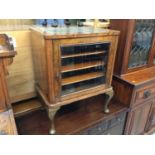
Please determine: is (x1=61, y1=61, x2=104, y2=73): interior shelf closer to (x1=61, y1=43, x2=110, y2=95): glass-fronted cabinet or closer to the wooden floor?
(x1=61, y1=43, x2=110, y2=95): glass-fronted cabinet

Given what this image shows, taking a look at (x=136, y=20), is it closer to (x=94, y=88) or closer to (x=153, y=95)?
(x=94, y=88)

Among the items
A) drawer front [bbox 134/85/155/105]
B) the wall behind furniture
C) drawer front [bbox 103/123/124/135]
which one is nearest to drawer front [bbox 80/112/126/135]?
drawer front [bbox 103/123/124/135]

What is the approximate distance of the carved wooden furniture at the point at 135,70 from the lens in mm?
1377

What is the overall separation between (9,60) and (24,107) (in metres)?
0.62

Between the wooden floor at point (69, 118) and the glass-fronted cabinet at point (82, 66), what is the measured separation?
30 cm

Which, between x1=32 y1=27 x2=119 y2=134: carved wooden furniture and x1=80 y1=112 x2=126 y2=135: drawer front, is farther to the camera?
x1=80 y1=112 x2=126 y2=135: drawer front

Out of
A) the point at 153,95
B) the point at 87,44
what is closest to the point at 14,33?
the point at 87,44

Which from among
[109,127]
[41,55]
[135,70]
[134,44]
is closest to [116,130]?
[109,127]

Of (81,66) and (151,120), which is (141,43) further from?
(151,120)

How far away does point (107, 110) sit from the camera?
55.8 inches

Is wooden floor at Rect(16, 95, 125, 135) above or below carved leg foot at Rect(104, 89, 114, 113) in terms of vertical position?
below

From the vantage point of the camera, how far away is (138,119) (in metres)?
1.67

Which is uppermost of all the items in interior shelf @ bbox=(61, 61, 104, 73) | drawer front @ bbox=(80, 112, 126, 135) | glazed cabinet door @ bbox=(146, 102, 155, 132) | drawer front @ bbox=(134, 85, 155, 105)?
interior shelf @ bbox=(61, 61, 104, 73)

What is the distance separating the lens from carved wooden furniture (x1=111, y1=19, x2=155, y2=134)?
1.38 m
